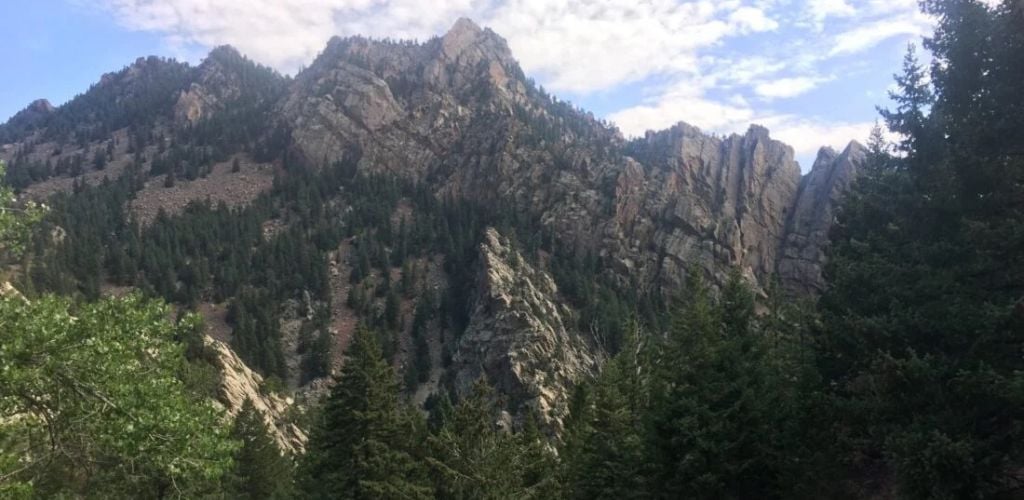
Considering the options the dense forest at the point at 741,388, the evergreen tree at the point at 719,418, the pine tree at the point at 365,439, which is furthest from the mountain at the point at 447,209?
the evergreen tree at the point at 719,418

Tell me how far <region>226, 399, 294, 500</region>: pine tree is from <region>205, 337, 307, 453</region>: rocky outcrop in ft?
57.2

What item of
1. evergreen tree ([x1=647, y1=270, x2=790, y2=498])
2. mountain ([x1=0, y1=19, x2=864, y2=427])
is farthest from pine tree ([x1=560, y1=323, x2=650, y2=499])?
mountain ([x1=0, y1=19, x2=864, y2=427])

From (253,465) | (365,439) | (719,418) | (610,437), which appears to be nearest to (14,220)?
(719,418)

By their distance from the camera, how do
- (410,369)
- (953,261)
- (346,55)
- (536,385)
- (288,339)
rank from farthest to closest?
(346,55), (288,339), (410,369), (536,385), (953,261)

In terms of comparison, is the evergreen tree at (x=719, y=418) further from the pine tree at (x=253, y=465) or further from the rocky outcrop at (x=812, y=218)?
the rocky outcrop at (x=812, y=218)

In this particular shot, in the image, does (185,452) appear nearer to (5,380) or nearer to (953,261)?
(5,380)

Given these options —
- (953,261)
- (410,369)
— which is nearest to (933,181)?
(953,261)

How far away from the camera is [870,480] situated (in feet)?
61.8

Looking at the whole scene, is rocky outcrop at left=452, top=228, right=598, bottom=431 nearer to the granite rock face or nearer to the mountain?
the mountain

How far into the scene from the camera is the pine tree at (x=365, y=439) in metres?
24.4

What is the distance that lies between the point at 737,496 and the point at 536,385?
200 feet

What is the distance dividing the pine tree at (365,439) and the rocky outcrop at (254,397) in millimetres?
31269

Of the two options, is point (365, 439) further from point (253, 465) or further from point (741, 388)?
point (741, 388)

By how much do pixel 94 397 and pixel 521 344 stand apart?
248ft
